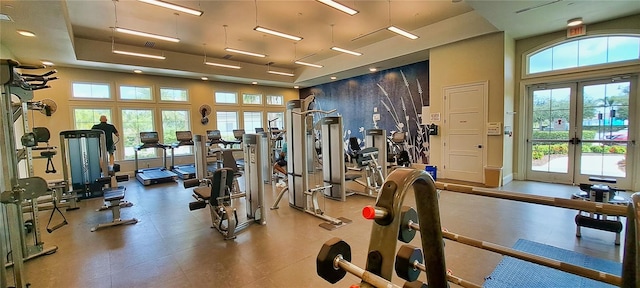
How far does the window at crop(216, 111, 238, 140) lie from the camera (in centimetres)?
1073

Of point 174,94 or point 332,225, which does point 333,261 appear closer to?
point 332,225

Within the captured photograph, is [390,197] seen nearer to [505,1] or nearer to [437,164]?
[505,1]

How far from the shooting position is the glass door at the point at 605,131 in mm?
5188

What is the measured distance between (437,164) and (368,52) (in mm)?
3924

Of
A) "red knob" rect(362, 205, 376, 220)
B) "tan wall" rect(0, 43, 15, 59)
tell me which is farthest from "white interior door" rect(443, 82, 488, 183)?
"tan wall" rect(0, 43, 15, 59)

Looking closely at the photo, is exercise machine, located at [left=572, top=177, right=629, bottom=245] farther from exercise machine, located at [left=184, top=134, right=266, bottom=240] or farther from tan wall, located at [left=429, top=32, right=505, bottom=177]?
exercise machine, located at [left=184, top=134, right=266, bottom=240]

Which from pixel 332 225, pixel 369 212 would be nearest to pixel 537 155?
pixel 332 225

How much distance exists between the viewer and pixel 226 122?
10922 mm

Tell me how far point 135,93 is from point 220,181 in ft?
24.5

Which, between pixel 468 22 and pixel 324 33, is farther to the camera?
pixel 324 33

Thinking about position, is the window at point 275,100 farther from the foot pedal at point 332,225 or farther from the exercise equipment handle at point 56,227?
the foot pedal at point 332,225

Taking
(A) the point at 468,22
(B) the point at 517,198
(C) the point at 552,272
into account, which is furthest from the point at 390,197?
(A) the point at 468,22

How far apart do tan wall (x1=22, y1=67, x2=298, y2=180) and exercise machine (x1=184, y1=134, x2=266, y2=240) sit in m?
6.59

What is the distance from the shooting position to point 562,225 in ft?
12.0
